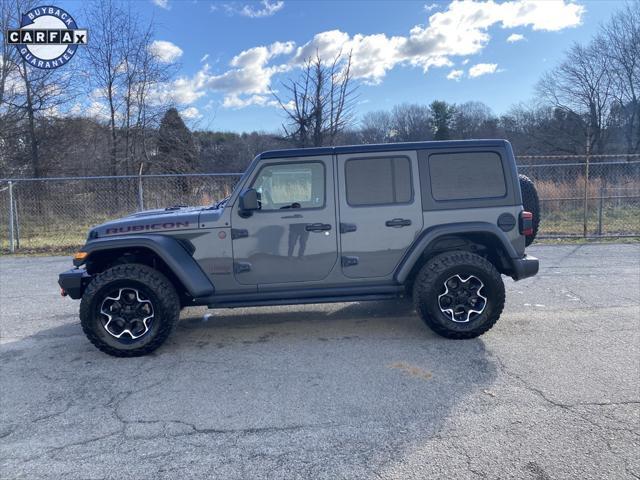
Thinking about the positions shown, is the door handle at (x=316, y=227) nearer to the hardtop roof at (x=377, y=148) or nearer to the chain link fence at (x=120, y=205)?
the hardtop roof at (x=377, y=148)

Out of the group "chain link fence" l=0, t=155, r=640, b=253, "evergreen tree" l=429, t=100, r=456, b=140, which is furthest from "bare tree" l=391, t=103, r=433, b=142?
"chain link fence" l=0, t=155, r=640, b=253

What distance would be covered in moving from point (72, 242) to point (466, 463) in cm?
1163

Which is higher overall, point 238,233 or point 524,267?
point 238,233

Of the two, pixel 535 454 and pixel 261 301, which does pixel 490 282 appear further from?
pixel 261 301

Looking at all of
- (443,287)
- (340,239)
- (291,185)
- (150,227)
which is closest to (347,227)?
(340,239)

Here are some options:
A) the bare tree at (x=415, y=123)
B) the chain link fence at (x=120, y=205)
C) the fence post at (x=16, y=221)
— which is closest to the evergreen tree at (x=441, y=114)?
the bare tree at (x=415, y=123)

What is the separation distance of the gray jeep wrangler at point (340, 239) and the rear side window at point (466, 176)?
0.03ft

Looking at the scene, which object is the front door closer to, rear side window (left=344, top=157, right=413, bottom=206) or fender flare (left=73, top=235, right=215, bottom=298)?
rear side window (left=344, top=157, right=413, bottom=206)

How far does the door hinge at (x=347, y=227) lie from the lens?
4246mm

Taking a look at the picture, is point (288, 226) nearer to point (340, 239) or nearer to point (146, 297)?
point (340, 239)

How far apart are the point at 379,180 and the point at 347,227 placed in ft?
1.94

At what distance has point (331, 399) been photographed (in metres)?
3.16

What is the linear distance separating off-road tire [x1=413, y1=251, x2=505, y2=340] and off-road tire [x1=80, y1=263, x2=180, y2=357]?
97.1 inches

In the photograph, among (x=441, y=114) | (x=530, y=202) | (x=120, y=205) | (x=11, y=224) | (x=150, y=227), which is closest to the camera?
(x=150, y=227)
